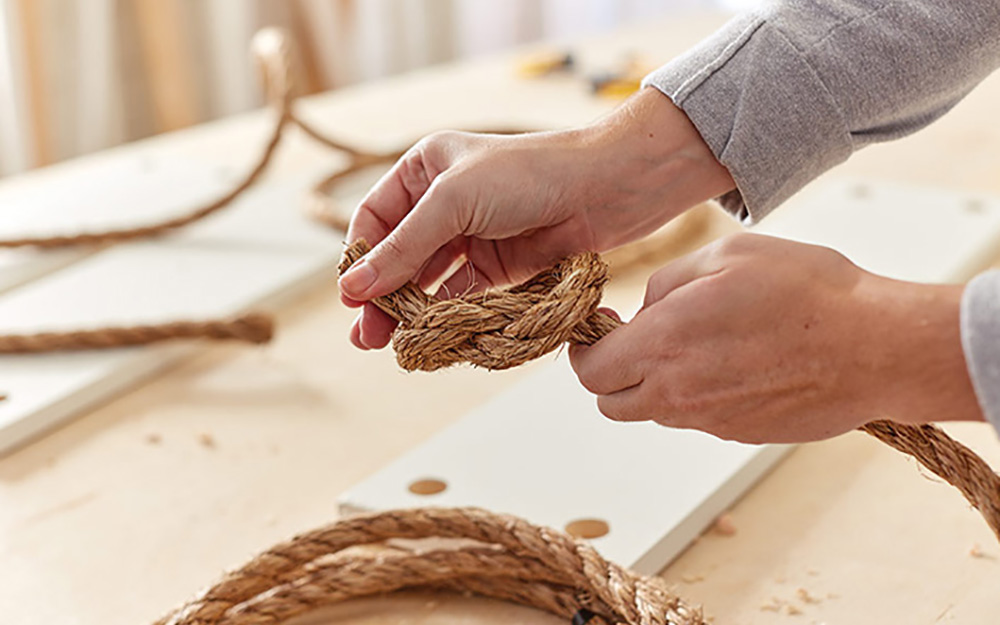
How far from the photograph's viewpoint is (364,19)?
2.24 meters

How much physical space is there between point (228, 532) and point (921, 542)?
0.40 meters

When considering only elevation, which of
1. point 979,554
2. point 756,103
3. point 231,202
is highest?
point 756,103

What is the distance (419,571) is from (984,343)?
321 millimetres

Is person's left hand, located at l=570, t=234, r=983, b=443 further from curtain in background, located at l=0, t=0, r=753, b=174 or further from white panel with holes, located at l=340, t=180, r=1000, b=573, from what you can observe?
curtain in background, located at l=0, t=0, r=753, b=174

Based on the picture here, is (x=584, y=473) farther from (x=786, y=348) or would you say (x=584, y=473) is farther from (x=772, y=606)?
(x=786, y=348)

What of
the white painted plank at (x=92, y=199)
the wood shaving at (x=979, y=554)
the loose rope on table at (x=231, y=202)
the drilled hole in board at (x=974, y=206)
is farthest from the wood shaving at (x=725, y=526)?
the white painted plank at (x=92, y=199)

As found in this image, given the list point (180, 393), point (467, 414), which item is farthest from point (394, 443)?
point (180, 393)

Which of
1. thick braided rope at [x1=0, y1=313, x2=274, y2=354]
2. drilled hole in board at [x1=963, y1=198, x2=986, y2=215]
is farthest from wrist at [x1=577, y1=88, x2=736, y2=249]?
drilled hole in board at [x1=963, y1=198, x2=986, y2=215]

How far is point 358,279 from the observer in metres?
0.59

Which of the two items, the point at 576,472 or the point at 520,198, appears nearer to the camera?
the point at 520,198

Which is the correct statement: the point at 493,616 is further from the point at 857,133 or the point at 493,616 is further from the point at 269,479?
the point at 857,133

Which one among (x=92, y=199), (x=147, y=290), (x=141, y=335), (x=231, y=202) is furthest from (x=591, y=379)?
(x=92, y=199)

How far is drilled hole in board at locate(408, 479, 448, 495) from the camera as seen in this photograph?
0.73m

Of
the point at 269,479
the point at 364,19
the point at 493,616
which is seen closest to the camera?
the point at 493,616
